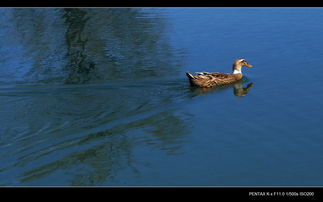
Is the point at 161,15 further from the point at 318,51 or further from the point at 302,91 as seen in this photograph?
the point at 302,91

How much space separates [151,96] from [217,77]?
6.58 ft

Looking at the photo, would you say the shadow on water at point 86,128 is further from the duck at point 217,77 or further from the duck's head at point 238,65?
the duck's head at point 238,65

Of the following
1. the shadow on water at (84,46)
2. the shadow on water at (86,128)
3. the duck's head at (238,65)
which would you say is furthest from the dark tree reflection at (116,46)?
the duck's head at (238,65)

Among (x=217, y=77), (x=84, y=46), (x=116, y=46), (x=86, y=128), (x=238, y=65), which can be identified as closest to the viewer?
(x=86, y=128)

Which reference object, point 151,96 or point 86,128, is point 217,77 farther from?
point 86,128

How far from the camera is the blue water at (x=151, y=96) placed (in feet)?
37.3

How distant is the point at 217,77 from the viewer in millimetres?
15461

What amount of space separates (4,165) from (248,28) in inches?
415

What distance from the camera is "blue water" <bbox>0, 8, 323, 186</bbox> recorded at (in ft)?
37.3

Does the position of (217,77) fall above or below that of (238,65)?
below

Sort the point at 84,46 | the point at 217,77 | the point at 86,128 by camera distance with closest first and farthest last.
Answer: the point at 86,128, the point at 217,77, the point at 84,46

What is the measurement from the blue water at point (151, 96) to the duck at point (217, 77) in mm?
211

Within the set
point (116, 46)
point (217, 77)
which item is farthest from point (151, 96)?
point (116, 46)

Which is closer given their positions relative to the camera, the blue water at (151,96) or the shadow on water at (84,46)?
the blue water at (151,96)
